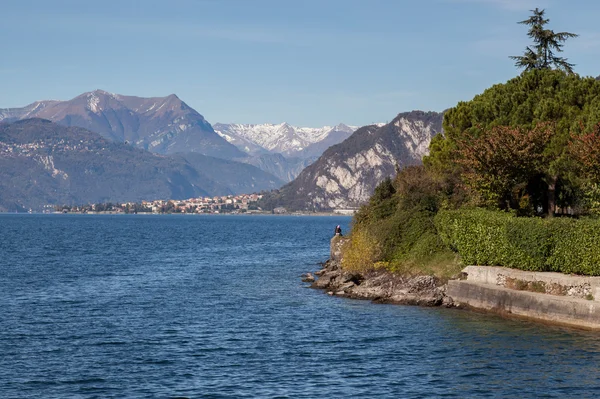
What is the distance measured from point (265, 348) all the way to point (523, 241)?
51.5ft

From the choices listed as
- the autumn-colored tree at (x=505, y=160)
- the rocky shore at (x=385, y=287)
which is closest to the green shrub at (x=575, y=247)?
the rocky shore at (x=385, y=287)

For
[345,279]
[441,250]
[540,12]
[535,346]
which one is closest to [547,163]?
[441,250]

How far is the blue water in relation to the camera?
87.3ft

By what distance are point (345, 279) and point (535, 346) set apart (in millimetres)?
22161

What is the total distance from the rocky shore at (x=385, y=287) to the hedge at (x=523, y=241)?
9.48 feet

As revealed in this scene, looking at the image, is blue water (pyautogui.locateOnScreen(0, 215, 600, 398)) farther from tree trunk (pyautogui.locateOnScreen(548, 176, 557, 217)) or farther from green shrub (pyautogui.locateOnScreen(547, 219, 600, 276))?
tree trunk (pyautogui.locateOnScreen(548, 176, 557, 217))

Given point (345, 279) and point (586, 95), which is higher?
point (586, 95)

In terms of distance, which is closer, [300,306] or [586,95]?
[300,306]

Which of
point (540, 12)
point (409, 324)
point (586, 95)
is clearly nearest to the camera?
point (409, 324)

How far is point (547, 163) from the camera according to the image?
4966 cm

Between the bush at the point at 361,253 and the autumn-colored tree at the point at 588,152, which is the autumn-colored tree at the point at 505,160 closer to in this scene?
the autumn-colored tree at the point at 588,152

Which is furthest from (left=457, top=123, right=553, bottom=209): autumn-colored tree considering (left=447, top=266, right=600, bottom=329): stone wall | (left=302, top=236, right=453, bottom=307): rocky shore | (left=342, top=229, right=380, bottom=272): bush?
(left=342, top=229, right=380, bottom=272): bush

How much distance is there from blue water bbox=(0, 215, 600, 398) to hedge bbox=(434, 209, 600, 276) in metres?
3.85

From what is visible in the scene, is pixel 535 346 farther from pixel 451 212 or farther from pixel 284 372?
pixel 451 212
